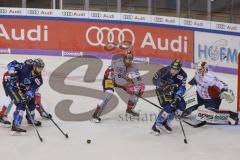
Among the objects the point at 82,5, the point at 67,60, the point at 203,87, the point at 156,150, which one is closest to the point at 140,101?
the point at 203,87

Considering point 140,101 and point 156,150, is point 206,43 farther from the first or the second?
point 156,150

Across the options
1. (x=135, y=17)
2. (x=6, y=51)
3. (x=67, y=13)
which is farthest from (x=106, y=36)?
(x=6, y=51)

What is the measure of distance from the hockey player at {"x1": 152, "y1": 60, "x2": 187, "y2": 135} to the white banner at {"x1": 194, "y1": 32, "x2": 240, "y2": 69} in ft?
18.4

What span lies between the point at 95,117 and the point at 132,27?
6.14 metres

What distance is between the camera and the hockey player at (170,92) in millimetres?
8320

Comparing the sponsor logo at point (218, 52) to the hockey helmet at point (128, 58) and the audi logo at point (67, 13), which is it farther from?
the hockey helmet at point (128, 58)

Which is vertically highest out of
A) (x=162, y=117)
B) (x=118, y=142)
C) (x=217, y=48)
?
(x=217, y=48)

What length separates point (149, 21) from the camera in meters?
14.8

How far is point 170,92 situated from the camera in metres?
8.55

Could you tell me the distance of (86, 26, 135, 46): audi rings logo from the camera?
14695mm

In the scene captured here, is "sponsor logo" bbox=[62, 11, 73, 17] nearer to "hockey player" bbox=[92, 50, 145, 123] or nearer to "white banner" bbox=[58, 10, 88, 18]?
"white banner" bbox=[58, 10, 88, 18]

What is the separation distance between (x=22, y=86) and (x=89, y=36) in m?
6.52

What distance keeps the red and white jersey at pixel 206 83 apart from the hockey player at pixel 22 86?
285 cm

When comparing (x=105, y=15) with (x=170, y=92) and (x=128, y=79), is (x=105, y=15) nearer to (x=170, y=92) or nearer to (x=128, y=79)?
(x=128, y=79)
